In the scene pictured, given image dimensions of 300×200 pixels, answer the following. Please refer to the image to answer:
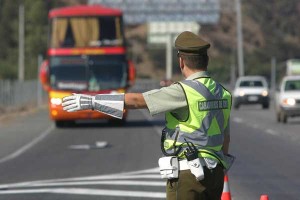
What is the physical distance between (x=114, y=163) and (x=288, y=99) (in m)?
16.6

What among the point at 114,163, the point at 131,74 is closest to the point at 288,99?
the point at 131,74

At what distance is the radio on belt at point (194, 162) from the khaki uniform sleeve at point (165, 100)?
0.87 ft

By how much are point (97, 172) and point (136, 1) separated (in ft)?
215

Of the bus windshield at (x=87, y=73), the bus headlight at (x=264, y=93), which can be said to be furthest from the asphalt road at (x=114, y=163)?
the bus headlight at (x=264, y=93)

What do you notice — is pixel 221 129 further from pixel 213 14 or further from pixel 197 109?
pixel 213 14

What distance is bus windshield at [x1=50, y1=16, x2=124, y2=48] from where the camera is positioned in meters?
34.6

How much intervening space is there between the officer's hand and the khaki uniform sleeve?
1.10 ft

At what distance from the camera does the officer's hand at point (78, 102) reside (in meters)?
6.09

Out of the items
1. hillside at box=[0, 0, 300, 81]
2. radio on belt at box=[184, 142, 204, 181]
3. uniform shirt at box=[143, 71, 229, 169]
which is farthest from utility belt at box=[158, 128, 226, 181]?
hillside at box=[0, 0, 300, 81]

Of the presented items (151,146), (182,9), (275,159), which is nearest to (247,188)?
(275,159)

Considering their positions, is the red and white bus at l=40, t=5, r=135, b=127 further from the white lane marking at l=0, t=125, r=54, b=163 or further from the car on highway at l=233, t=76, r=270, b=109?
the car on highway at l=233, t=76, r=270, b=109

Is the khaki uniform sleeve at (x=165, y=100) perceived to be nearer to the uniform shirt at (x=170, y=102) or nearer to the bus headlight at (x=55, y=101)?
the uniform shirt at (x=170, y=102)

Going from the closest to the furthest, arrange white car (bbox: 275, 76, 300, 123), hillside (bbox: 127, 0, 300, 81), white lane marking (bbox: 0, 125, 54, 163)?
white lane marking (bbox: 0, 125, 54, 163) < white car (bbox: 275, 76, 300, 123) < hillside (bbox: 127, 0, 300, 81)

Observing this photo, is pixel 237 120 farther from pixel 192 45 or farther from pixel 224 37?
pixel 224 37
